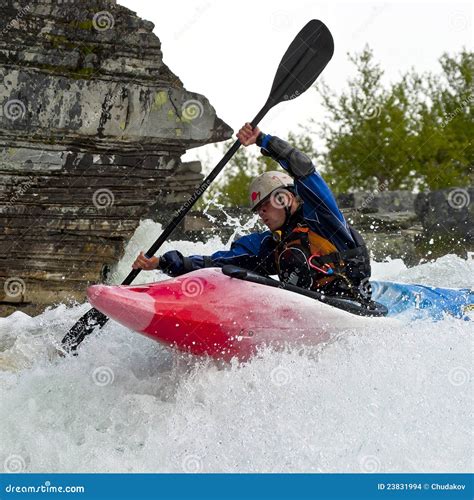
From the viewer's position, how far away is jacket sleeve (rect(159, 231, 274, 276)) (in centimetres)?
441

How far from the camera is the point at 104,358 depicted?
412cm

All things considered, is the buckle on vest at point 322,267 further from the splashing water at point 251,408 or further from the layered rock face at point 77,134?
the layered rock face at point 77,134

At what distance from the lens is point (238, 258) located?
4539 millimetres

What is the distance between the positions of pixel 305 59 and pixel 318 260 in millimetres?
1257

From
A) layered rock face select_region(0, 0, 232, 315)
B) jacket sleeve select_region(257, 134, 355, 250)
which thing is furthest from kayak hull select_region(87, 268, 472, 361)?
layered rock face select_region(0, 0, 232, 315)

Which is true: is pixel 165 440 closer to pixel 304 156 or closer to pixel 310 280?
pixel 310 280

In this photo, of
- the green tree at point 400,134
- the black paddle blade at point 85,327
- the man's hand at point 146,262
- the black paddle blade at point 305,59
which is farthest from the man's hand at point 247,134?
the green tree at point 400,134

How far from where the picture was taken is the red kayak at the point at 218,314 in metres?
3.68

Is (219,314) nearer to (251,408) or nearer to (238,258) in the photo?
(251,408)

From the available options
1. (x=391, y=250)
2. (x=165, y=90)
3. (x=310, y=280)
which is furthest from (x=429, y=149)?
(x=310, y=280)

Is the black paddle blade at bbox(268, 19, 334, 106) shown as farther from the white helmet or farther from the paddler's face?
the paddler's face

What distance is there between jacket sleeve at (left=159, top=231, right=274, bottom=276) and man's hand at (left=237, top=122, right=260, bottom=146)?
23.5 inches

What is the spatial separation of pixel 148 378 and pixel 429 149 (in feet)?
51.2

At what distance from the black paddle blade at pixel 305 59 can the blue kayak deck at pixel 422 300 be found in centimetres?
126
